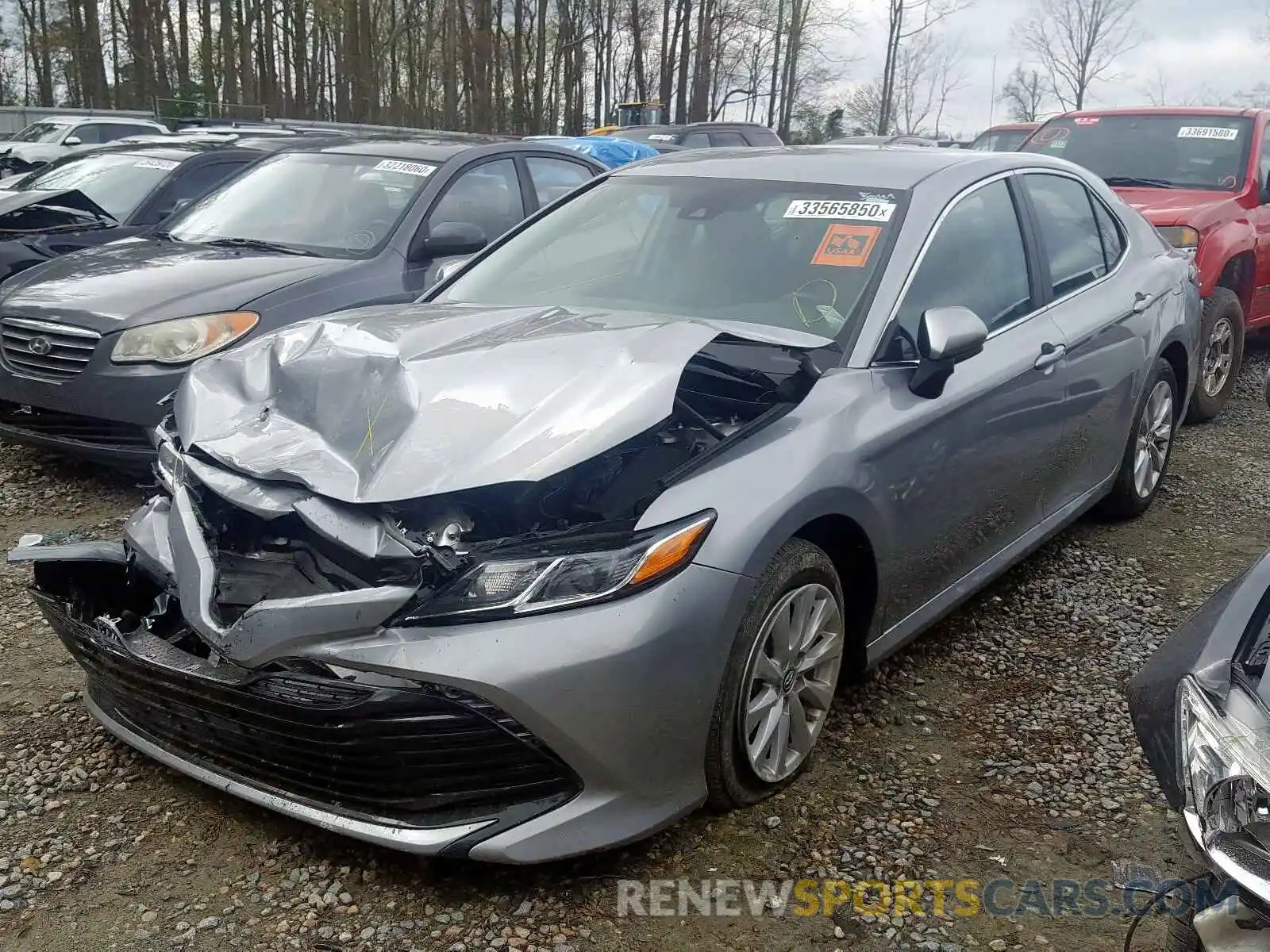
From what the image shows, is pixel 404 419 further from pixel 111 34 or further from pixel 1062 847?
pixel 111 34

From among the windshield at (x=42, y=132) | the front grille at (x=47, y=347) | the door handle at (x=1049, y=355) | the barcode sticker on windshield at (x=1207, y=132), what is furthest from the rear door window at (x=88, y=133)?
the door handle at (x=1049, y=355)

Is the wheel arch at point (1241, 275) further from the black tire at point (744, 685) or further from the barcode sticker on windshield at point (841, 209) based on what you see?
the black tire at point (744, 685)

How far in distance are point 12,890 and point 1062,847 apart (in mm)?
2394

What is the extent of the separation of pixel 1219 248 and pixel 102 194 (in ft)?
25.0

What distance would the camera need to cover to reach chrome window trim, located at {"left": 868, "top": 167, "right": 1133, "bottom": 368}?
10.3 feet

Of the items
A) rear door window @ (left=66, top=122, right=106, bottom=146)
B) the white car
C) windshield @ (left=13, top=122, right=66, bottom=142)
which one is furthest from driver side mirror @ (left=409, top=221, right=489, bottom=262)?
windshield @ (left=13, top=122, right=66, bottom=142)

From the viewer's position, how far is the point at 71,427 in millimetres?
4887

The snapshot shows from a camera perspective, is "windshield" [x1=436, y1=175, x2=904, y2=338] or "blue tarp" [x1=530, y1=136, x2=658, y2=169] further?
"blue tarp" [x1=530, y1=136, x2=658, y2=169]

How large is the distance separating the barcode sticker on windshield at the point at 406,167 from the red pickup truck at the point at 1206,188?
4184mm

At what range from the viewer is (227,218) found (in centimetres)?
616

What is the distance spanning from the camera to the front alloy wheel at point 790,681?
8.65ft

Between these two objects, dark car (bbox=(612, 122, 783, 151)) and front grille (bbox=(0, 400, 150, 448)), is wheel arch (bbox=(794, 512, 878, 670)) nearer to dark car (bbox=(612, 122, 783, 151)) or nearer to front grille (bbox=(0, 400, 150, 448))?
front grille (bbox=(0, 400, 150, 448))

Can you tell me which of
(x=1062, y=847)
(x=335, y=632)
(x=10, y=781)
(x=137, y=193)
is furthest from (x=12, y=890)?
(x=137, y=193)

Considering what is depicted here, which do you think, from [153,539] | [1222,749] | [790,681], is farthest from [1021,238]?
[153,539]
